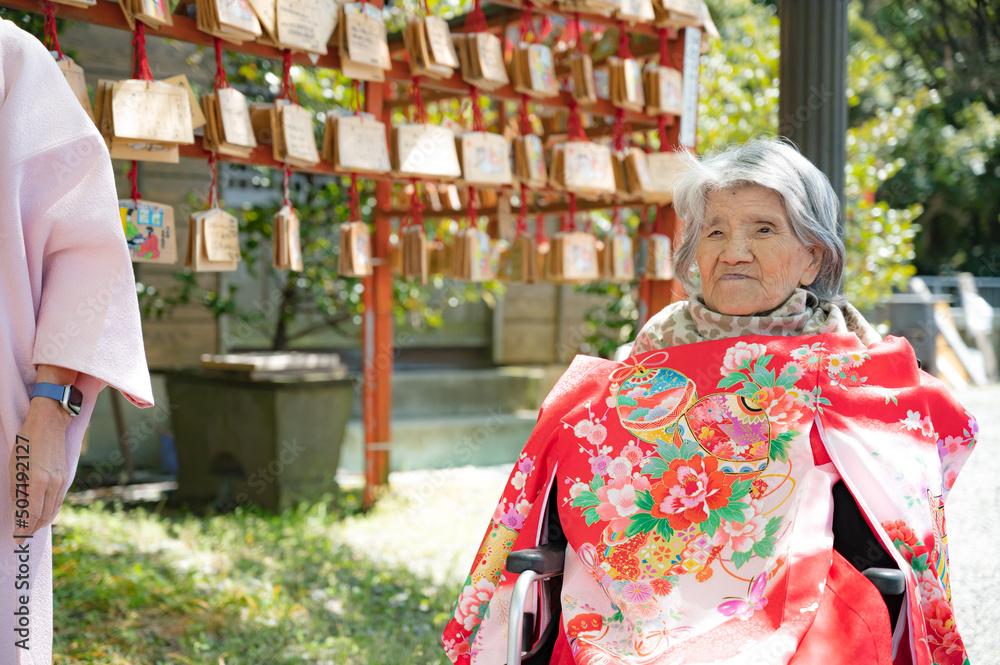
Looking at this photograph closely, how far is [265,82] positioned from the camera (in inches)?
189

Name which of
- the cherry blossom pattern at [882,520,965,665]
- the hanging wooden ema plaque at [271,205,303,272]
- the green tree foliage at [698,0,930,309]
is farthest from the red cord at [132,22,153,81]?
the green tree foliage at [698,0,930,309]

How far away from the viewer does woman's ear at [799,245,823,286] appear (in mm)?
1772

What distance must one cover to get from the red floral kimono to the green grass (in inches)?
52.2

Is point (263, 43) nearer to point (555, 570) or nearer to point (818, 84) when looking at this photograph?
point (818, 84)

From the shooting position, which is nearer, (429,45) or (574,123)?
(429,45)

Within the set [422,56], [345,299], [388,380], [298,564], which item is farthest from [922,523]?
[345,299]

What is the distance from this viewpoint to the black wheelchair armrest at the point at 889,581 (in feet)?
4.50

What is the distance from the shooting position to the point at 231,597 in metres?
3.17

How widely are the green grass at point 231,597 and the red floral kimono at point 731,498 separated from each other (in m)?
1.33

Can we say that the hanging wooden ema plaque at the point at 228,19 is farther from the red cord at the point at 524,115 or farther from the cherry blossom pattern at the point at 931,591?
the cherry blossom pattern at the point at 931,591

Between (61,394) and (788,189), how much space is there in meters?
1.37

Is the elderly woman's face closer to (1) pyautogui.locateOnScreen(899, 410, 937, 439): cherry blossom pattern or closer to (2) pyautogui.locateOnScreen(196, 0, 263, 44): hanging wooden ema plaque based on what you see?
(1) pyautogui.locateOnScreen(899, 410, 937, 439): cherry blossom pattern

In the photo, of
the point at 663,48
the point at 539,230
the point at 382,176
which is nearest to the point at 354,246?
the point at 382,176

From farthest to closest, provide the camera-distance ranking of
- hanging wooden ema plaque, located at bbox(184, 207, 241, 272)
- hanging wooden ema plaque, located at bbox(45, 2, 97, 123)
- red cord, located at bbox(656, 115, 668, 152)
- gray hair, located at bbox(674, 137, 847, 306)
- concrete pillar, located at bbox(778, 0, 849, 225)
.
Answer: red cord, located at bbox(656, 115, 668, 152) → concrete pillar, located at bbox(778, 0, 849, 225) → hanging wooden ema plaque, located at bbox(184, 207, 241, 272) → hanging wooden ema plaque, located at bbox(45, 2, 97, 123) → gray hair, located at bbox(674, 137, 847, 306)
